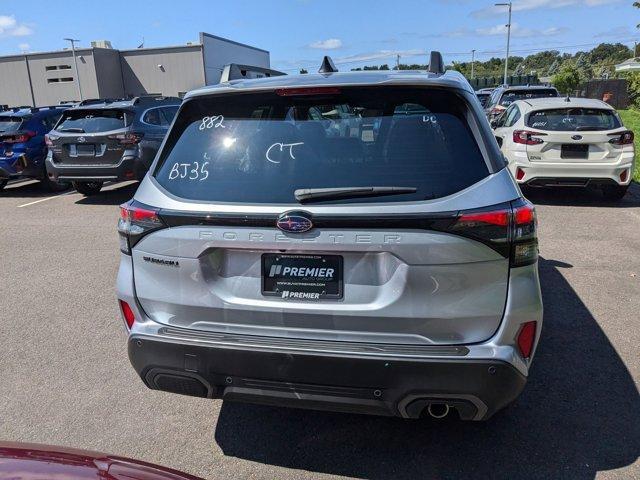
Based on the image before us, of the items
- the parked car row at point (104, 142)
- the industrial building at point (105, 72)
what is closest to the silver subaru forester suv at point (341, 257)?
the parked car row at point (104, 142)

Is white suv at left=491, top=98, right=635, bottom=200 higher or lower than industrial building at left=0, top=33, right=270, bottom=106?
lower

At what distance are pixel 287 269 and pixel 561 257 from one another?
4.63 m

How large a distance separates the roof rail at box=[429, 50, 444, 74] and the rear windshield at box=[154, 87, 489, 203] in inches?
22.3

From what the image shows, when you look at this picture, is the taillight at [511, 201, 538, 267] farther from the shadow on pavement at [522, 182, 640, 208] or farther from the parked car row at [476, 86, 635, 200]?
the shadow on pavement at [522, 182, 640, 208]

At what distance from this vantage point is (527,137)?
8.63 metres

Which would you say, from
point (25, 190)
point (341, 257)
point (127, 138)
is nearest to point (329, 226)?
point (341, 257)

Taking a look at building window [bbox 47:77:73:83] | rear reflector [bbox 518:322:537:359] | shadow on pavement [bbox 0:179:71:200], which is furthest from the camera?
building window [bbox 47:77:73:83]

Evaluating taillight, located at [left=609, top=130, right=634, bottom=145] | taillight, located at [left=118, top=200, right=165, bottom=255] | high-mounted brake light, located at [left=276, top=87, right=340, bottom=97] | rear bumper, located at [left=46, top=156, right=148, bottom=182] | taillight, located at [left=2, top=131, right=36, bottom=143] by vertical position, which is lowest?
rear bumper, located at [left=46, top=156, right=148, bottom=182]

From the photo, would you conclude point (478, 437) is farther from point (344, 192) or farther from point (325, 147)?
point (325, 147)

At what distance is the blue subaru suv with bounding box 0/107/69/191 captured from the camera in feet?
36.1

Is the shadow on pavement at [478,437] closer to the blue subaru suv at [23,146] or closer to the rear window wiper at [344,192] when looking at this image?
the rear window wiper at [344,192]

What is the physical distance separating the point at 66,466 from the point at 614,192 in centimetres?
925

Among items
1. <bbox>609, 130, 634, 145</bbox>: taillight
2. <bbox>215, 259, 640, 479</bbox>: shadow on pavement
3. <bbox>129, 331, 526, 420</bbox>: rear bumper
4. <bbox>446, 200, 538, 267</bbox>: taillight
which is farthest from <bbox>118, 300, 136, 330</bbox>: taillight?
<bbox>609, 130, 634, 145</bbox>: taillight

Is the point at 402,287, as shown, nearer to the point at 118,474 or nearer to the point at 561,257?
the point at 118,474
